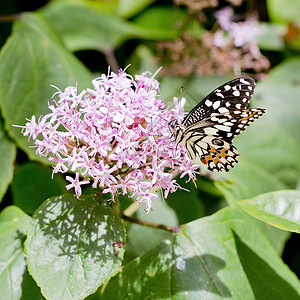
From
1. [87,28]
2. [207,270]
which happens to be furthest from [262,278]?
[87,28]

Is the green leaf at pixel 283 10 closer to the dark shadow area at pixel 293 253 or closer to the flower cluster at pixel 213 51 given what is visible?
the flower cluster at pixel 213 51

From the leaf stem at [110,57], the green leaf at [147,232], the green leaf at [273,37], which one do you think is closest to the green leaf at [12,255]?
the green leaf at [147,232]

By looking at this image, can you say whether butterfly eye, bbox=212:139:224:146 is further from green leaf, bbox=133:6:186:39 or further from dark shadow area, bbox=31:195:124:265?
green leaf, bbox=133:6:186:39

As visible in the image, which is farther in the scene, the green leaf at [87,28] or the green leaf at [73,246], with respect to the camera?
the green leaf at [87,28]

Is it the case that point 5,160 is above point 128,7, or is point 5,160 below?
below

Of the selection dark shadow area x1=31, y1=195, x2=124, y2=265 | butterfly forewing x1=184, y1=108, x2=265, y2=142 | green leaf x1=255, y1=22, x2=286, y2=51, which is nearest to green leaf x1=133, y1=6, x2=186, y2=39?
green leaf x1=255, y1=22, x2=286, y2=51

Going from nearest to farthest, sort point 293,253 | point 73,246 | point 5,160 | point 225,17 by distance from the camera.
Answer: point 73,246
point 5,160
point 293,253
point 225,17

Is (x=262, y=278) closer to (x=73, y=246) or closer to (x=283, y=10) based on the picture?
(x=73, y=246)

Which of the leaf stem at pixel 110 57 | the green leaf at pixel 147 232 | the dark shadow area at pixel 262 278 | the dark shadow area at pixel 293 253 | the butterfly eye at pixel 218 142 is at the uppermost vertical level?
the butterfly eye at pixel 218 142
